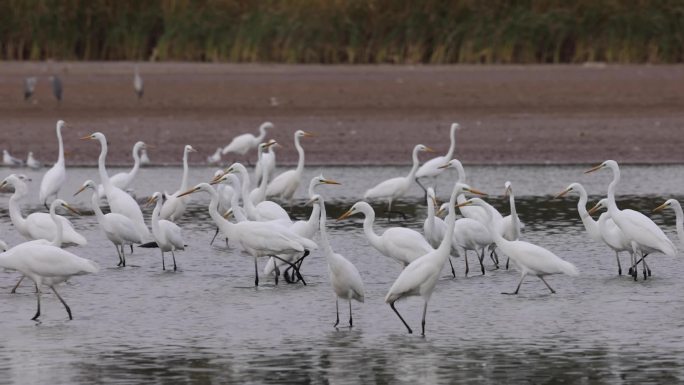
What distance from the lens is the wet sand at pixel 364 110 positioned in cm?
2297

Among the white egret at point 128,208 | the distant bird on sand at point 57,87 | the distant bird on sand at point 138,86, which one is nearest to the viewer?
the white egret at point 128,208

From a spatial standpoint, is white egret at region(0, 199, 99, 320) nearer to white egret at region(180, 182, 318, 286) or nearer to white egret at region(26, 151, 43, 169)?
white egret at region(180, 182, 318, 286)

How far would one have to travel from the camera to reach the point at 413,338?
1048 centimetres

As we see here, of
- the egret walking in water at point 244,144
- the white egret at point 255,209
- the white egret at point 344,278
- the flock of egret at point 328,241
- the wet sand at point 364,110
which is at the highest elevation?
the wet sand at point 364,110

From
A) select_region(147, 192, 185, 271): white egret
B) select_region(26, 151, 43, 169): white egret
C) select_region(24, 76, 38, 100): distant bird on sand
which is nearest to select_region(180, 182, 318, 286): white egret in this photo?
select_region(147, 192, 185, 271): white egret

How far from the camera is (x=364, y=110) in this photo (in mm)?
25984

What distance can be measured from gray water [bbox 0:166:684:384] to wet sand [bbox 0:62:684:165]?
7.23 metres

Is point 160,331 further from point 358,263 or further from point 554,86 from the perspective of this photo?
point 554,86

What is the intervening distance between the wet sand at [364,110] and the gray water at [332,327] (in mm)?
7233

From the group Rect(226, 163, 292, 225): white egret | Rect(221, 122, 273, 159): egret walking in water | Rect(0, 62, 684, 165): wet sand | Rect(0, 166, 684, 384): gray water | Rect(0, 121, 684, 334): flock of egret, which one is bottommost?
Rect(0, 166, 684, 384): gray water

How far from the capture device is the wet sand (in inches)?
904

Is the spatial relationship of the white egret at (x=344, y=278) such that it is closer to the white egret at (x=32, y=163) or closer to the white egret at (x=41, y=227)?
the white egret at (x=41, y=227)

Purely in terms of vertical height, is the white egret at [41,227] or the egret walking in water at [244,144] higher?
the egret walking in water at [244,144]

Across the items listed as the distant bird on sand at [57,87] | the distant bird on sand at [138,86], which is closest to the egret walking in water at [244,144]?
the distant bird on sand at [138,86]
